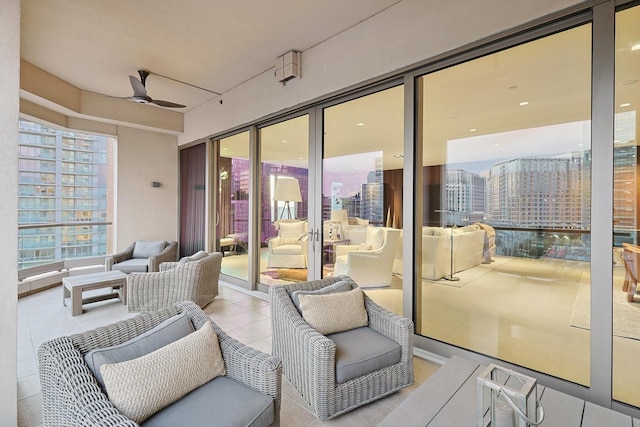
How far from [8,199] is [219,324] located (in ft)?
8.08

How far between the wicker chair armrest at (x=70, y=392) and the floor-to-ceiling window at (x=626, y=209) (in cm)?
281

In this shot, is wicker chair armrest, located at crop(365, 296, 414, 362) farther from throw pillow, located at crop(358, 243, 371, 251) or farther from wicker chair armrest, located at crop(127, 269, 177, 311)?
wicker chair armrest, located at crop(127, 269, 177, 311)

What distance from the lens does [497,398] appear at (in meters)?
1.28

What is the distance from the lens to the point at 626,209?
2057 mm

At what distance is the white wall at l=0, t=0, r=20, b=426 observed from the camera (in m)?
1.78

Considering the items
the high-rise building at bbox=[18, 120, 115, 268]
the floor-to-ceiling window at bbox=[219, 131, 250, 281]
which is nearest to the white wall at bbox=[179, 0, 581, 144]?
the floor-to-ceiling window at bbox=[219, 131, 250, 281]

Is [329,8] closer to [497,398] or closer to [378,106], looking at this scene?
[378,106]

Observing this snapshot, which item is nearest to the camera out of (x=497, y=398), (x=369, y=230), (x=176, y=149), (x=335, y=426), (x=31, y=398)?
(x=497, y=398)

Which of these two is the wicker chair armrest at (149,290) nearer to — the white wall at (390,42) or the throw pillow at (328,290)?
the throw pillow at (328,290)

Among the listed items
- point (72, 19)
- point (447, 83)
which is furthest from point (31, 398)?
point (447, 83)

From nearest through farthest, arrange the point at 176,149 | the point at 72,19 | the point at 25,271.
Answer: the point at 72,19 < the point at 25,271 < the point at 176,149

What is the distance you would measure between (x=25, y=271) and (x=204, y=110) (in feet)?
12.8

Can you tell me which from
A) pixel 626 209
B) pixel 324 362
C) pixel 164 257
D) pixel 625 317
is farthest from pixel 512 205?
pixel 164 257

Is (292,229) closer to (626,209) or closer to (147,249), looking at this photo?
(147,249)
